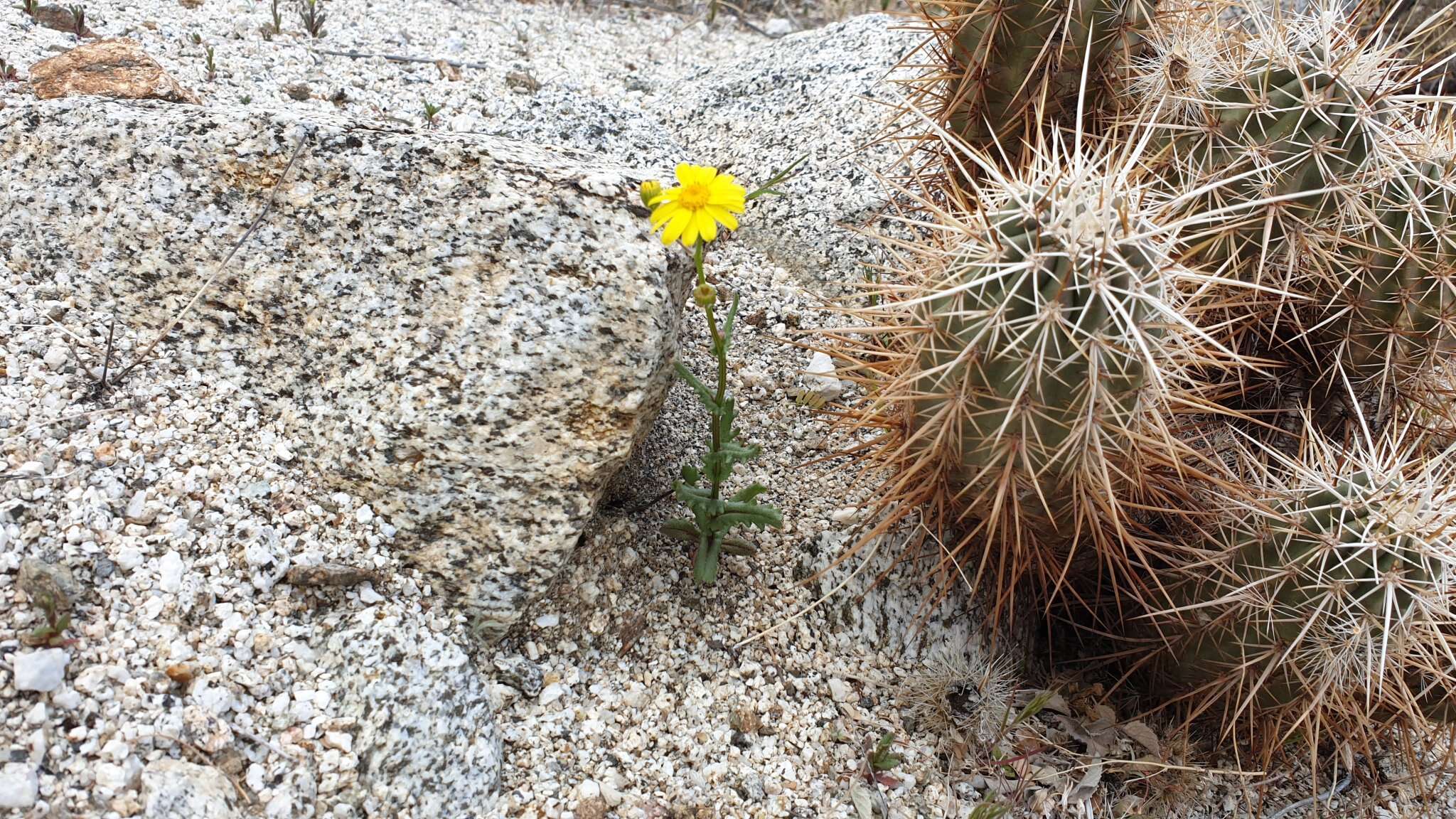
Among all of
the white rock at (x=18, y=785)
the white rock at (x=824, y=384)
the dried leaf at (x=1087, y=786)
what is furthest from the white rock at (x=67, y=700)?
the dried leaf at (x=1087, y=786)

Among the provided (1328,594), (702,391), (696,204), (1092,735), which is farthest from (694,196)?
(1092,735)

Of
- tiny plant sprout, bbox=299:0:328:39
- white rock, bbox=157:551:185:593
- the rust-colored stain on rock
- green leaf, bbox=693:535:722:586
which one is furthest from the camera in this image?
tiny plant sprout, bbox=299:0:328:39

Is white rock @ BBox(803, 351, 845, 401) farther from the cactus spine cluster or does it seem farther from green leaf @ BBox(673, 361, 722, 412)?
green leaf @ BBox(673, 361, 722, 412)

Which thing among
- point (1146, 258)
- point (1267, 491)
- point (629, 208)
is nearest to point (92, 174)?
point (629, 208)

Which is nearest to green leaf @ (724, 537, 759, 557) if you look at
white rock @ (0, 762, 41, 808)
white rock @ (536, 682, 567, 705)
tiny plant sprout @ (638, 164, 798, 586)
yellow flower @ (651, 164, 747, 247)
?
tiny plant sprout @ (638, 164, 798, 586)

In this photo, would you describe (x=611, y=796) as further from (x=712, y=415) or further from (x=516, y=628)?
(x=712, y=415)

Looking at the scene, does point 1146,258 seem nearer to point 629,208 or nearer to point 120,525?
point 629,208
